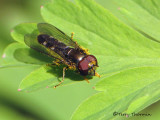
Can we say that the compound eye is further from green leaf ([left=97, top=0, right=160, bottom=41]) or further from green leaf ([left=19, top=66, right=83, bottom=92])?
green leaf ([left=97, top=0, right=160, bottom=41])

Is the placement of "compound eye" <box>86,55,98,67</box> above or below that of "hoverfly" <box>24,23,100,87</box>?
below

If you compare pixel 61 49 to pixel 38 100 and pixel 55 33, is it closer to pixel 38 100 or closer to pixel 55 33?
pixel 55 33

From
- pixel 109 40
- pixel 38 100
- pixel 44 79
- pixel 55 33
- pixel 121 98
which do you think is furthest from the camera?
pixel 38 100

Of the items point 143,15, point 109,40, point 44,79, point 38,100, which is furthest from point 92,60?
point 38,100

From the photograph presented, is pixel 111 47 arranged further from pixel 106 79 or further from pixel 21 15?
pixel 21 15

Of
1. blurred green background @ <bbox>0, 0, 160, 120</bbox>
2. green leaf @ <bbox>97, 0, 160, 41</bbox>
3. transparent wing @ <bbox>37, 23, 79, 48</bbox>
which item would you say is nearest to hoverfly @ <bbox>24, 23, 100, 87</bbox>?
transparent wing @ <bbox>37, 23, 79, 48</bbox>

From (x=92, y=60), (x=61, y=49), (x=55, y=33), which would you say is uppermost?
(x=55, y=33)

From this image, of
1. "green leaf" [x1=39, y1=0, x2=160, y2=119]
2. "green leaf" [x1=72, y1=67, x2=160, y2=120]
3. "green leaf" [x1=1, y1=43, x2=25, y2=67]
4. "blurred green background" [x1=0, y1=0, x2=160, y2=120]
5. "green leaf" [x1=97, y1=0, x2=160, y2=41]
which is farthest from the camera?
"blurred green background" [x1=0, y1=0, x2=160, y2=120]

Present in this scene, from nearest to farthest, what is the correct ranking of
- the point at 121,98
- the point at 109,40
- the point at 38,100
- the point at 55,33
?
the point at 121,98, the point at 109,40, the point at 55,33, the point at 38,100

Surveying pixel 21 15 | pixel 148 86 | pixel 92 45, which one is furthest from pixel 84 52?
pixel 21 15

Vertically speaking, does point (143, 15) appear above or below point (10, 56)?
above
